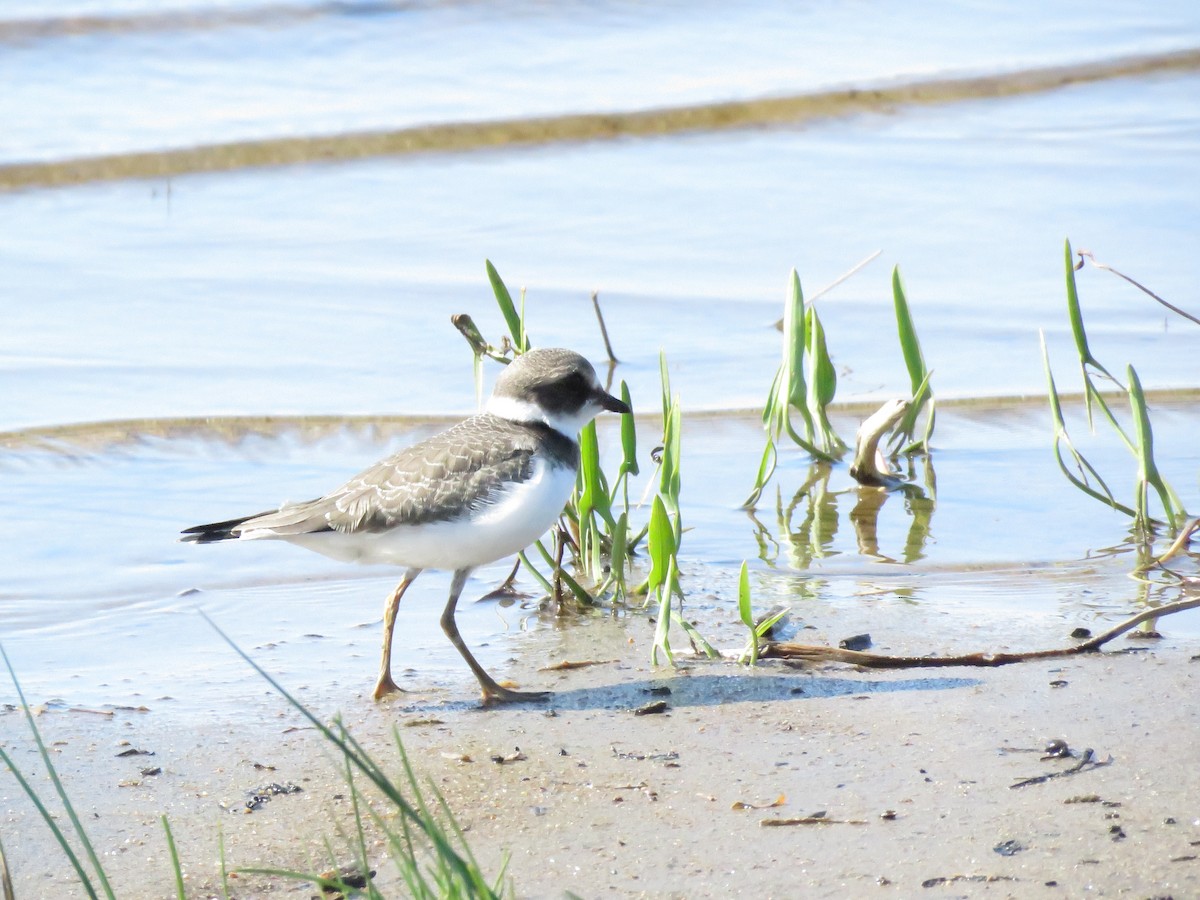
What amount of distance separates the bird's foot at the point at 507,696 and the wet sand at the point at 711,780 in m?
0.04

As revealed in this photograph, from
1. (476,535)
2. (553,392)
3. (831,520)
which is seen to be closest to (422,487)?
(476,535)

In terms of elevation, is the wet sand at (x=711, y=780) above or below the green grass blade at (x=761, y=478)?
below

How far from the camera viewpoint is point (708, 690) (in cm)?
405

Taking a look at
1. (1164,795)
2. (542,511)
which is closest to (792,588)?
(542,511)

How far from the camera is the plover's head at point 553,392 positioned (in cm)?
462

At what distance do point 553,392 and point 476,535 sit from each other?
58cm

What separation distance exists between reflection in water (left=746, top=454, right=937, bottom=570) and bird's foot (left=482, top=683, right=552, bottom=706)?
1217 mm

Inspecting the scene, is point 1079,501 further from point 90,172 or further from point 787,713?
point 90,172

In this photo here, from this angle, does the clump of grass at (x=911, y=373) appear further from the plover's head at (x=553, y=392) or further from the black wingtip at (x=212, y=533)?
the black wingtip at (x=212, y=533)

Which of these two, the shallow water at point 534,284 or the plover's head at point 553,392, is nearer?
the plover's head at point 553,392

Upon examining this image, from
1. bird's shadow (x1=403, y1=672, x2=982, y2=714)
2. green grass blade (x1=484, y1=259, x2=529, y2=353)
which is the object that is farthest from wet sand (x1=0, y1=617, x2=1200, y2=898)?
green grass blade (x1=484, y1=259, x2=529, y2=353)

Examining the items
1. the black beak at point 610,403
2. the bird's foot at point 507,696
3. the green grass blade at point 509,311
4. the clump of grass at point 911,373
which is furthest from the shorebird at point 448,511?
the clump of grass at point 911,373

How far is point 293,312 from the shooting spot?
26.3 feet

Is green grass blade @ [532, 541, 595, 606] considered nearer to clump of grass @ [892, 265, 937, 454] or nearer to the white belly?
the white belly
